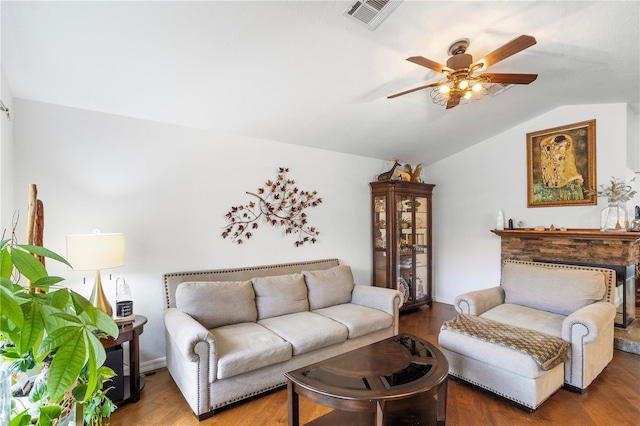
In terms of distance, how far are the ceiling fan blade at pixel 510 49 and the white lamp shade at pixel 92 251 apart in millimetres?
2892

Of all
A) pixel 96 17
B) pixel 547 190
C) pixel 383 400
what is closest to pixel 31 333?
pixel 383 400

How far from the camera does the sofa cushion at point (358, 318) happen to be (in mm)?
2893

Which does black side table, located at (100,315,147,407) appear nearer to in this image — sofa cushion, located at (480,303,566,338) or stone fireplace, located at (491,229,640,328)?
sofa cushion, located at (480,303,566,338)

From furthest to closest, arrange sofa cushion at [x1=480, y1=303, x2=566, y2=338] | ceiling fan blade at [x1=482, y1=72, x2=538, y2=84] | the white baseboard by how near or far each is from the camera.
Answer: the white baseboard → sofa cushion at [x1=480, y1=303, x2=566, y2=338] → ceiling fan blade at [x1=482, y1=72, x2=538, y2=84]

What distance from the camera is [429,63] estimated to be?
2.08m

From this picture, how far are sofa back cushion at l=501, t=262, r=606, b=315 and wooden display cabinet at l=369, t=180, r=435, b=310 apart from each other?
1355 mm

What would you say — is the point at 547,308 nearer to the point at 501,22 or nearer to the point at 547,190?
the point at 547,190

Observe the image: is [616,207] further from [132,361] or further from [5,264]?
[132,361]

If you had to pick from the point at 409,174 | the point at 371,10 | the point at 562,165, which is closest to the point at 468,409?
the point at 371,10

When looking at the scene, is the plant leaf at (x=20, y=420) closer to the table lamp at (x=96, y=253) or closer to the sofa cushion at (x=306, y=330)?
the table lamp at (x=96, y=253)

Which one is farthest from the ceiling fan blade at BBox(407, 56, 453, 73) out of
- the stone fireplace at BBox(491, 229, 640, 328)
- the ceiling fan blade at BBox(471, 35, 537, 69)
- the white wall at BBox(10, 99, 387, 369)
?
the stone fireplace at BBox(491, 229, 640, 328)

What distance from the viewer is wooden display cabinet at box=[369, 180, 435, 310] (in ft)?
14.1

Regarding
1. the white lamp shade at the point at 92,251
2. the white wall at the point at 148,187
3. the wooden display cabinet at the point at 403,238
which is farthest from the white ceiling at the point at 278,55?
the wooden display cabinet at the point at 403,238

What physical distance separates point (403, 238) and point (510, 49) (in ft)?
9.59
